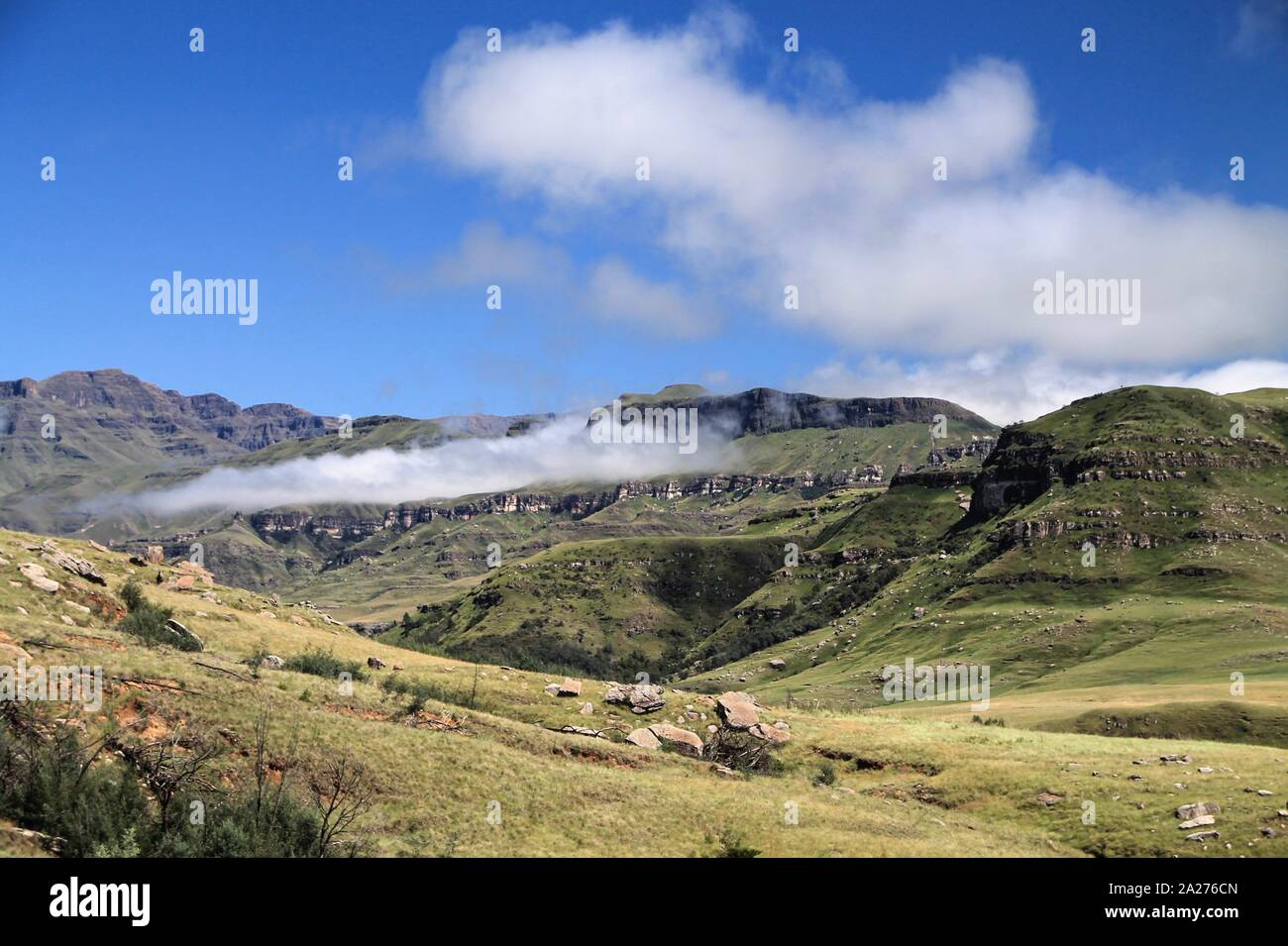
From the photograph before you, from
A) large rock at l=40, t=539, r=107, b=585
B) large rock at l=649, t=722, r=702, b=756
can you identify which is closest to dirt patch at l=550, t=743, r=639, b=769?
large rock at l=649, t=722, r=702, b=756

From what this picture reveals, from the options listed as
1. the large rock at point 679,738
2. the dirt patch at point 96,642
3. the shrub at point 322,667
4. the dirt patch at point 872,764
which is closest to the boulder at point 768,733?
the dirt patch at point 872,764

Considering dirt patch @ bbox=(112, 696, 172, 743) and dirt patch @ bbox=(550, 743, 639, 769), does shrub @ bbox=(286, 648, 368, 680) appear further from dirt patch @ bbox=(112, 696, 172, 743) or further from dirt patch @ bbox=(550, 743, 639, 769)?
dirt patch @ bbox=(112, 696, 172, 743)

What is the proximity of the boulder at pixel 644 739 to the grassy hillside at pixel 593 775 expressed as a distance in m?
1.13

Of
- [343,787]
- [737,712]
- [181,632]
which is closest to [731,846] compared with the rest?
[343,787]

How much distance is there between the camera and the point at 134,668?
38750 mm

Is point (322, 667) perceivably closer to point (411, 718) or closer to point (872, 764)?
point (411, 718)

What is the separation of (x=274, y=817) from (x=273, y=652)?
119ft

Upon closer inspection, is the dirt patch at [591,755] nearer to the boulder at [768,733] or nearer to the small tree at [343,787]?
the small tree at [343,787]

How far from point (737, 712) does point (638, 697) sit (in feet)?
19.9

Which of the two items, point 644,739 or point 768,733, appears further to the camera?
point 768,733

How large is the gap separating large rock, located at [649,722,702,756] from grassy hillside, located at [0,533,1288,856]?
2.24m

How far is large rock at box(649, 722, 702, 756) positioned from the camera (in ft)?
167

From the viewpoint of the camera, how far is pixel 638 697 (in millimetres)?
57031
